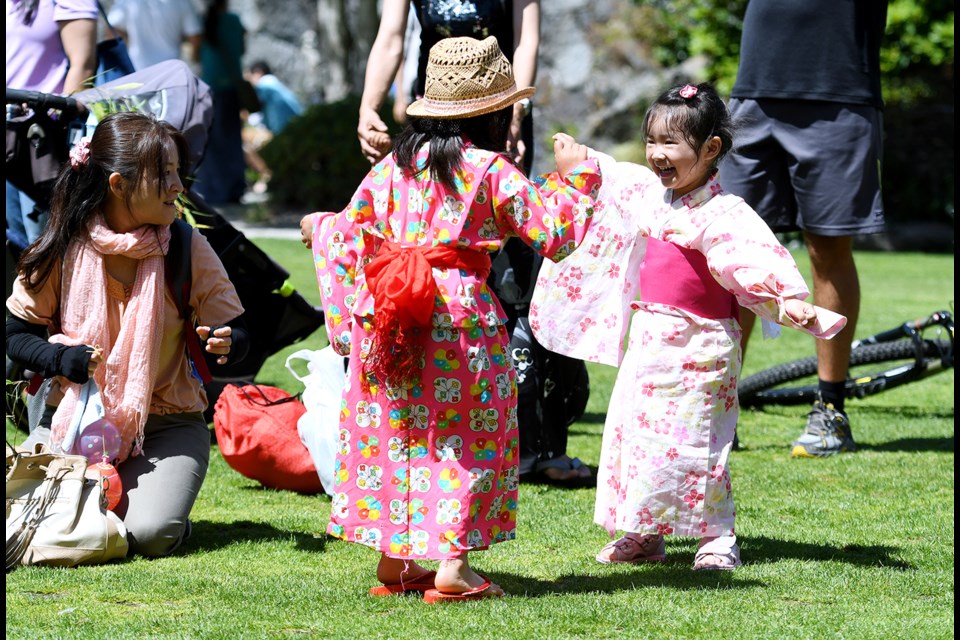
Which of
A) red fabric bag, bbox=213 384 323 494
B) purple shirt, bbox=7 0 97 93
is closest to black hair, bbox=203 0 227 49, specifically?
purple shirt, bbox=7 0 97 93

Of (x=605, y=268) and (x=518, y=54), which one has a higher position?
(x=518, y=54)

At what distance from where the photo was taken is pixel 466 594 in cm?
358

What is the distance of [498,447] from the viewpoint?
362 centimetres

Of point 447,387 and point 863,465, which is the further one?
point 863,465

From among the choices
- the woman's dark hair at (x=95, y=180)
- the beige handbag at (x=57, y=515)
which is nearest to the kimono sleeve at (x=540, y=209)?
the woman's dark hair at (x=95, y=180)

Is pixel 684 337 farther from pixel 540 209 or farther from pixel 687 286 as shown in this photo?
pixel 540 209

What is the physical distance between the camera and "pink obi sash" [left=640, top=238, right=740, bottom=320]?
13.1 ft

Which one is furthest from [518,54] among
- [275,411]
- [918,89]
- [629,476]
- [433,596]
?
[918,89]

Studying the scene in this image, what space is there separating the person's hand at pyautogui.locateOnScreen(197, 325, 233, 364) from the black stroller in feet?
2.72

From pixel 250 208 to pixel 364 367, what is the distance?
12.9m

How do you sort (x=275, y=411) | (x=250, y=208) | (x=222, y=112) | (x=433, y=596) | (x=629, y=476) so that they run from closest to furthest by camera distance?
(x=433, y=596)
(x=629, y=476)
(x=275, y=411)
(x=222, y=112)
(x=250, y=208)

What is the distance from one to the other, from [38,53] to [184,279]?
6.70ft

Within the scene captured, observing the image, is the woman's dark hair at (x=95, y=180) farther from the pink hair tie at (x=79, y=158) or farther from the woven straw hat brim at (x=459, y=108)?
the woven straw hat brim at (x=459, y=108)

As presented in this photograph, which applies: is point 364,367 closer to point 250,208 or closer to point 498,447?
point 498,447
